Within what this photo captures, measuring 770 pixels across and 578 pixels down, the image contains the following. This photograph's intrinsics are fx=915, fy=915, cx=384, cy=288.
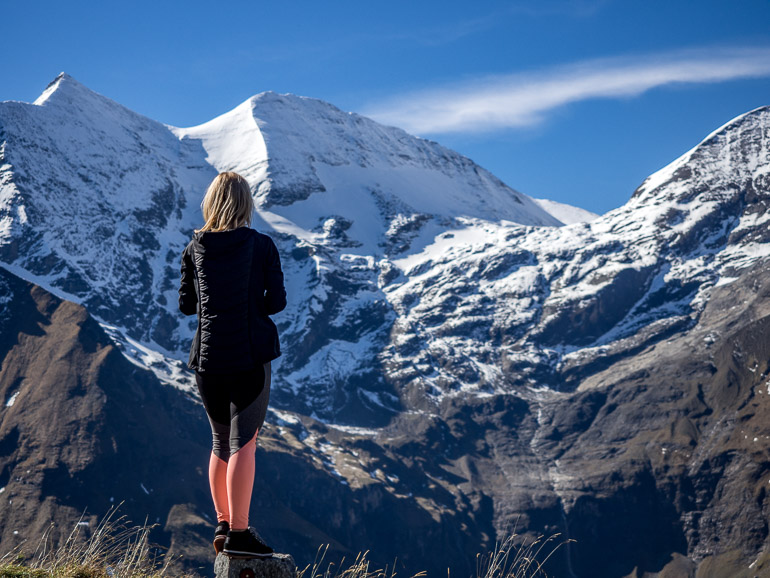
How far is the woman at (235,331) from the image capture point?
8914mm

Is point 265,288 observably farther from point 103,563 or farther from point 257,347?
point 103,563

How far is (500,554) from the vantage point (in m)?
11.2

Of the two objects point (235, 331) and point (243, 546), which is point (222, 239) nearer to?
point (235, 331)

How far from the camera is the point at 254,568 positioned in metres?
8.92

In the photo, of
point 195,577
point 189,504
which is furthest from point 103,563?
point 189,504

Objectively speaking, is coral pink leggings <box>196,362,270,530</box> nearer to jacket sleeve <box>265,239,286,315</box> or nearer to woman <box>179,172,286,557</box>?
woman <box>179,172,286,557</box>

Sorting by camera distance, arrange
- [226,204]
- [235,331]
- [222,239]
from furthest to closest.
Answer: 1. [226,204]
2. [222,239]
3. [235,331]

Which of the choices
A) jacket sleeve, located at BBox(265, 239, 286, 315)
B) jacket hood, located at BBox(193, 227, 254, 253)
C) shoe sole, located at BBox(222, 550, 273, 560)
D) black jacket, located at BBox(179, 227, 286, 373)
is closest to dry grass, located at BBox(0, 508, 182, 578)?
shoe sole, located at BBox(222, 550, 273, 560)

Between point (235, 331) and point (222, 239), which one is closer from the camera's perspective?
point (235, 331)

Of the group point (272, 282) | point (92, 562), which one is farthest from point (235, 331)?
point (92, 562)

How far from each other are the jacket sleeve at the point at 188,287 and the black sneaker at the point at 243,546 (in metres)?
2.28

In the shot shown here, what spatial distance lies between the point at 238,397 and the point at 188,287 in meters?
1.33

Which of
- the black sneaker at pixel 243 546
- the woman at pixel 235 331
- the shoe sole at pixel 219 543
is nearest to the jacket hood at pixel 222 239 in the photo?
the woman at pixel 235 331

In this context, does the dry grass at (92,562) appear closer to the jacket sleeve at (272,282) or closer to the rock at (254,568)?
the rock at (254,568)
